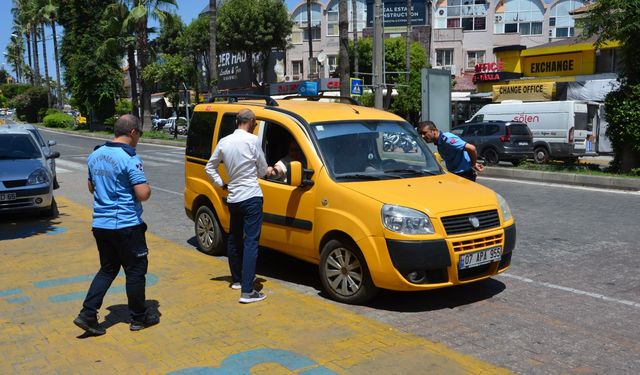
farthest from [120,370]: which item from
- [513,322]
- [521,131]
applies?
[521,131]

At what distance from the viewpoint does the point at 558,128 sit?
21.7 metres

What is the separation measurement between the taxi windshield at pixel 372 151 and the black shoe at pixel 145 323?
2.05 m

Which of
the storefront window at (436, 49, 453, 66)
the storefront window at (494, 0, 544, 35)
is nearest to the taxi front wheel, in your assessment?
the storefront window at (436, 49, 453, 66)

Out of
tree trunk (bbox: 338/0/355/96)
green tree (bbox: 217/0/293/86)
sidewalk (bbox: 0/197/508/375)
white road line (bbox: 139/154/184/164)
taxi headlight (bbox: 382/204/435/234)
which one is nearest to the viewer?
sidewalk (bbox: 0/197/508/375)

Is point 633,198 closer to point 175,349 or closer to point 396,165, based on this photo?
point 396,165

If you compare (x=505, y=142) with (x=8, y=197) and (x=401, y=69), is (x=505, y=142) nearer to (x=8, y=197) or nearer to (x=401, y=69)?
(x=8, y=197)

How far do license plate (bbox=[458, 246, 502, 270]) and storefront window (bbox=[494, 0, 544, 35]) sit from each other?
5268 centimetres

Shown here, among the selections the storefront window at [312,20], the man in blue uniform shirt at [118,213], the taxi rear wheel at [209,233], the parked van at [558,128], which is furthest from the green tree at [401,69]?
the man in blue uniform shirt at [118,213]

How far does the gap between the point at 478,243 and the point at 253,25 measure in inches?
1888

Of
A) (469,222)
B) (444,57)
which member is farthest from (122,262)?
(444,57)

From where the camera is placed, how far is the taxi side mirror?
581 centimetres

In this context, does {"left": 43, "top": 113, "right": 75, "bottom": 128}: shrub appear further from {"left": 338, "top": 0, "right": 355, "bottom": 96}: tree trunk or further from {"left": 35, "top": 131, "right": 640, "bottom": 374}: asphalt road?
{"left": 35, "top": 131, "right": 640, "bottom": 374}: asphalt road

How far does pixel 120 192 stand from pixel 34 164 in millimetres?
6345

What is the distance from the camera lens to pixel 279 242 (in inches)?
252
